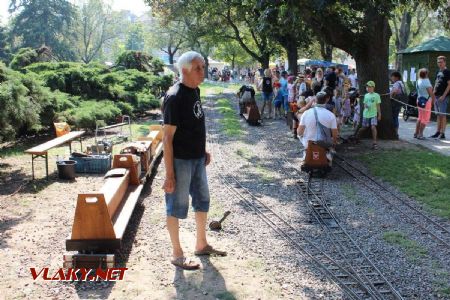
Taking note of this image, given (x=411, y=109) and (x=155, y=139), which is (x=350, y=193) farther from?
(x=411, y=109)

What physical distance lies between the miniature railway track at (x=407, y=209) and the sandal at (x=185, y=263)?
294 cm

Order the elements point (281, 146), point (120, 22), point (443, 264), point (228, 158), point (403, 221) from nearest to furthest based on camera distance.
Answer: point (443, 264) < point (403, 221) < point (228, 158) < point (281, 146) < point (120, 22)

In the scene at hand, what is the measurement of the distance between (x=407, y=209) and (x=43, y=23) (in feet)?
204

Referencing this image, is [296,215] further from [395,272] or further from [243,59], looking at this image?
[243,59]

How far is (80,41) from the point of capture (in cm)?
8012

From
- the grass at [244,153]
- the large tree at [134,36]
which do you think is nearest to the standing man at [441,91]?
the grass at [244,153]

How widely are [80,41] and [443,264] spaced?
7983 cm

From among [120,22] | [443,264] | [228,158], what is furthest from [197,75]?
[120,22]

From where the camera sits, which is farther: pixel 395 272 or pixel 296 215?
pixel 296 215

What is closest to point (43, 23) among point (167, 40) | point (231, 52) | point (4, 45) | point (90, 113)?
point (4, 45)

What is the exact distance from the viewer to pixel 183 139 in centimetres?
526

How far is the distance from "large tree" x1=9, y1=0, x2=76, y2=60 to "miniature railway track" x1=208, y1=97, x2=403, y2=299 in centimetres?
5918

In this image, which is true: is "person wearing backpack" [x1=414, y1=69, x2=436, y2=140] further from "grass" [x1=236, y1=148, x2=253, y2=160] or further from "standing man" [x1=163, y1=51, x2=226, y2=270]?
"standing man" [x1=163, y1=51, x2=226, y2=270]

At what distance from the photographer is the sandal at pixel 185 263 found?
18.0 feet
